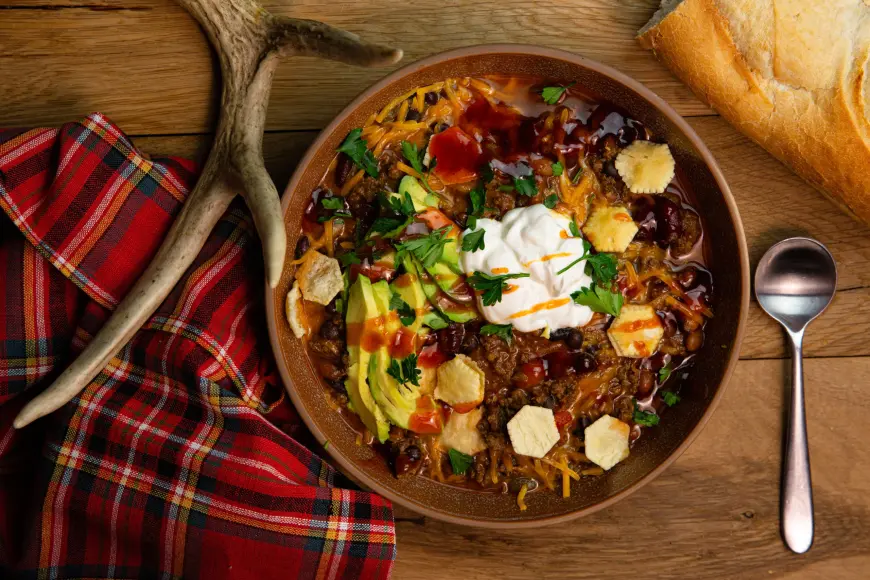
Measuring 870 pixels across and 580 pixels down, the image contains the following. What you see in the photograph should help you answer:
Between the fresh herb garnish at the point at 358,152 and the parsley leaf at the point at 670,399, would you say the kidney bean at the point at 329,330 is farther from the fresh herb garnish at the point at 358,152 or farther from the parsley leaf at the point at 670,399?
the parsley leaf at the point at 670,399

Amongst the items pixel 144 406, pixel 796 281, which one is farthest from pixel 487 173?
pixel 144 406

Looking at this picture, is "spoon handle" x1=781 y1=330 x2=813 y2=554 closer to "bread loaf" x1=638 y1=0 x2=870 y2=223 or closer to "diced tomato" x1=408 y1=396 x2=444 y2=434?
"bread loaf" x1=638 y1=0 x2=870 y2=223

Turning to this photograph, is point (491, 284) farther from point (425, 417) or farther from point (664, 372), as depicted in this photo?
point (664, 372)

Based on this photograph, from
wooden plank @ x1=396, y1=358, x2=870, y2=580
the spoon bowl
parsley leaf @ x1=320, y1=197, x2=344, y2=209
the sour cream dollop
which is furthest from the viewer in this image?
wooden plank @ x1=396, y1=358, x2=870, y2=580

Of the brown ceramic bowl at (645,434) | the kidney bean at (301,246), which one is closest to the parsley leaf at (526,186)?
the brown ceramic bowl at (645,434)

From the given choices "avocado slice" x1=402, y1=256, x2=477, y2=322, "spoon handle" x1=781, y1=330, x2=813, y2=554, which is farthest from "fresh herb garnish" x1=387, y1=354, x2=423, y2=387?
"spoon handle" x1=781, y1=330, x2=813, y2=554

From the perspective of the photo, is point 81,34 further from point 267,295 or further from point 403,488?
point 403,488
